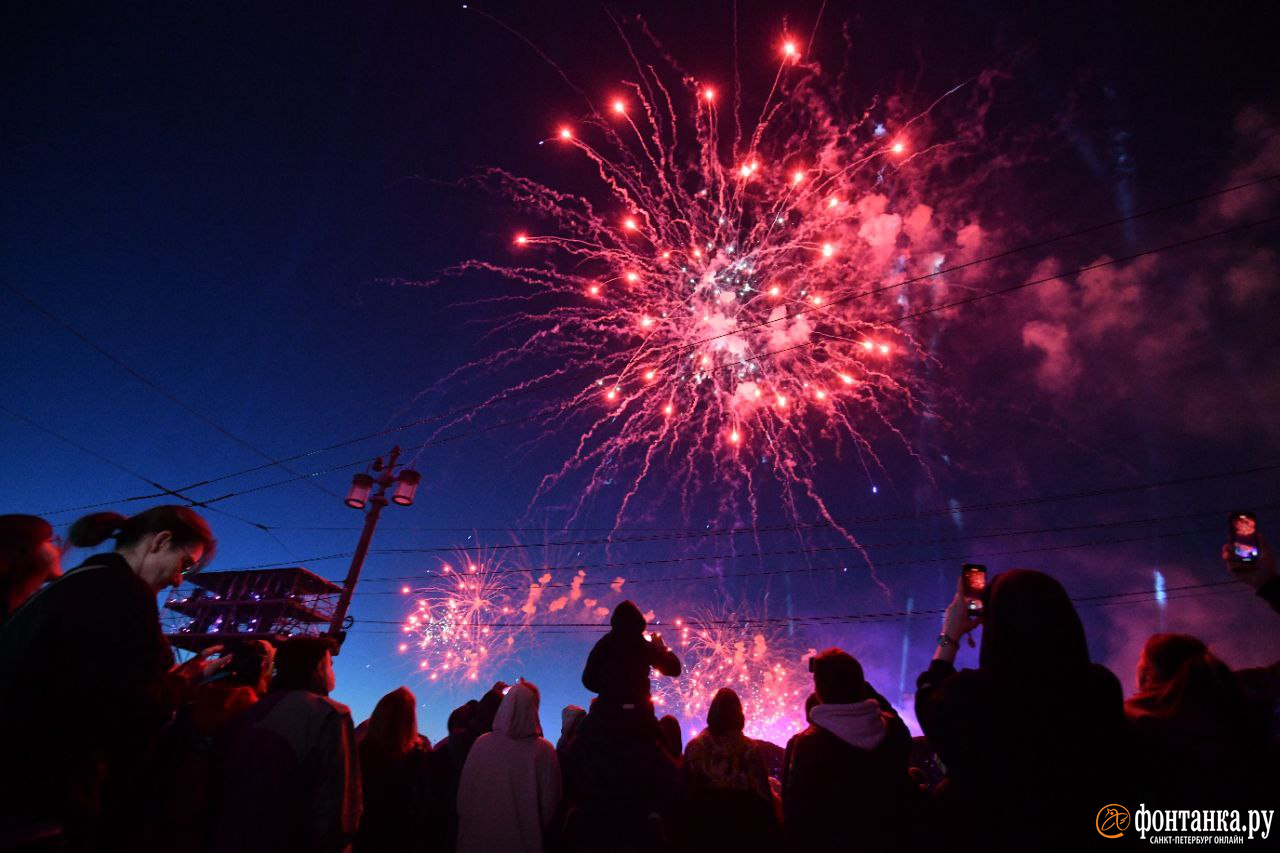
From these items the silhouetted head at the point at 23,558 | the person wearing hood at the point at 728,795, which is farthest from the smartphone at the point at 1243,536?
the silhouetted head at the point at 23,558

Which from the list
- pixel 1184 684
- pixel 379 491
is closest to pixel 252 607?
pixel 379 491

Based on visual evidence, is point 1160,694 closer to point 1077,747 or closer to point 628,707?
point 1077,747

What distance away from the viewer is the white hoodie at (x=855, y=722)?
3.41 meters

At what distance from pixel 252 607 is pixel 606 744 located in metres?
55.1

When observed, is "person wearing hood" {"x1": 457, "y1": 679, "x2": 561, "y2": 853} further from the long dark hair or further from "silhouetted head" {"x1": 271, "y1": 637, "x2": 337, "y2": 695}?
the long dark hair

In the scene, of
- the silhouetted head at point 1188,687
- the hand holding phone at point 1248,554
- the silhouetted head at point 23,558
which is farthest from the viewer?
the hand holding phone at point 1248,554

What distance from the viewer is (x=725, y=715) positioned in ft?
14.5

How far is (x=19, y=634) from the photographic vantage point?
207 cm

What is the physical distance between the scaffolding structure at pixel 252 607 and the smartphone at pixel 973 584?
174 ft

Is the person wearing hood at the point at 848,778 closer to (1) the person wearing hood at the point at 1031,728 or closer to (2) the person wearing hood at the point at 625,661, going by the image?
(1) the person wearing hood at the point at 1031,728

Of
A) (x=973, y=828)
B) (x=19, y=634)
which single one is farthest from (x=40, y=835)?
(x=973, y=828)

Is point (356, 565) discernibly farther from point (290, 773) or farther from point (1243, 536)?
point (1243, 536)

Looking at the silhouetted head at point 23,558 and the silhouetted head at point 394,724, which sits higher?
the silhouetted head at point 23,558

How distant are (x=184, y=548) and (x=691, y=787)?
147 inches
